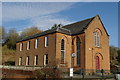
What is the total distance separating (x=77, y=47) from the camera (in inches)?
1189

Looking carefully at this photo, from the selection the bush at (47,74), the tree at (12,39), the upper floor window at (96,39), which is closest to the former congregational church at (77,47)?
the upper floor window at (96,39)

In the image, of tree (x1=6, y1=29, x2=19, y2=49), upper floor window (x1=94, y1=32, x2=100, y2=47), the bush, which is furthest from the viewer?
tree (x1=6, y1=29, x2=19, y2=49)

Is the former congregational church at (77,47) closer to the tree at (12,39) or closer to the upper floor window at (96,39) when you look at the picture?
the upper floor window at (96,39)

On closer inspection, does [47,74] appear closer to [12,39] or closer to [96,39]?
[96,39]

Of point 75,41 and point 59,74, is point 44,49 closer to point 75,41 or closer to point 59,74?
point 75,41

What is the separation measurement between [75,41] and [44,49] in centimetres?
633

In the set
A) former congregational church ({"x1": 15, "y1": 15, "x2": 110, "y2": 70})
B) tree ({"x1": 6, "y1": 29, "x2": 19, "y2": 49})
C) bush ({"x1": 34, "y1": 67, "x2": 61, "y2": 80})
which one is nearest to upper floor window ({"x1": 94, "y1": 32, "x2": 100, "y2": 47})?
former congregational church ({"x1": 15, "y1": 15, "x2": 110, "y2": 70})

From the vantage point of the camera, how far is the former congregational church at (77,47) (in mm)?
28641

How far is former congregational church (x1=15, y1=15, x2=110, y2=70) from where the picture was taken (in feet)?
94.0

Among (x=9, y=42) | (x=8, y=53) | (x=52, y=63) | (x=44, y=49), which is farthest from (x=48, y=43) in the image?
(x=9, y=42)

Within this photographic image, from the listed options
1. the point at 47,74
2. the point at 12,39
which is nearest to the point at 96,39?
the point at 47,74

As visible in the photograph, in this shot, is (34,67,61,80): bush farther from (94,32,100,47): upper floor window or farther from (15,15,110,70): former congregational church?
(94,32,100,47): upper floor window

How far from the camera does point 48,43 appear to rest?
30.6 metres

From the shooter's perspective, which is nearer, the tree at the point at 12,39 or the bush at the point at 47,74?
the bush at the point at 47,74
